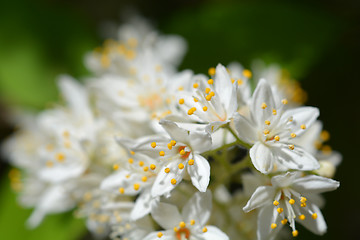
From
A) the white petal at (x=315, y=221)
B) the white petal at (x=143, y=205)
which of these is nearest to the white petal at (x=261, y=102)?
the white petal at (x=315, y=221)

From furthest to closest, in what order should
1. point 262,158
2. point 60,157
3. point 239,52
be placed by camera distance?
point 239,52
point 60,157
point 262,158

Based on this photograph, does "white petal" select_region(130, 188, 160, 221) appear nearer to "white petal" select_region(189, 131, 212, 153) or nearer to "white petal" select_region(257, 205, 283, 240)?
"white petal" select_region(189, 131, 212, 153)

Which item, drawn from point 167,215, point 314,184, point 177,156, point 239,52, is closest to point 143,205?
point 167,215

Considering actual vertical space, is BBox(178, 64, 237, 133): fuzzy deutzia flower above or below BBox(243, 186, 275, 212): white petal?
above

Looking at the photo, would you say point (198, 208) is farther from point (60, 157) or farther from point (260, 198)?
point (60, 157)

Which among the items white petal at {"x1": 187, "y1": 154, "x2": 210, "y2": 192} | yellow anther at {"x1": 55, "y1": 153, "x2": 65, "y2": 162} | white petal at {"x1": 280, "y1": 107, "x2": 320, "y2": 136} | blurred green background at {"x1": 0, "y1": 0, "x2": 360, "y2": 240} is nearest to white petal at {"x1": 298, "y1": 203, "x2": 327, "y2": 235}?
white petal at {"x1": 280, "y1": 107, "x2": 320, "y2": 136}

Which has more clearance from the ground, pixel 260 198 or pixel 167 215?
pixel 260 198
